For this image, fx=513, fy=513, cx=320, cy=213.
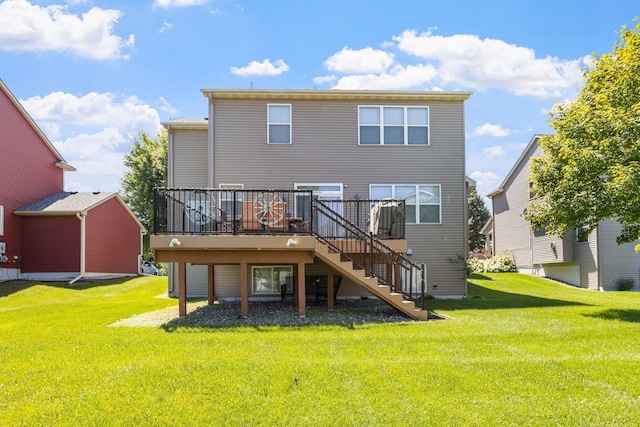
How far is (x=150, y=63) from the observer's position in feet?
56.1

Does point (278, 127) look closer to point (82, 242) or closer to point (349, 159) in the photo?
point (349, 159)

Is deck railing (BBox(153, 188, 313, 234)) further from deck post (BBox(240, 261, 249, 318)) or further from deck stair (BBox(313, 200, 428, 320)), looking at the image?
deck post (BBox(240, 261, 249, 318))

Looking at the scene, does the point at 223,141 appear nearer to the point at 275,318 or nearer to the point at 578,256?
the point at 275,318

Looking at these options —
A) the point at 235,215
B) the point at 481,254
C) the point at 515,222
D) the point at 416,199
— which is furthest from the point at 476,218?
the point at 235,215

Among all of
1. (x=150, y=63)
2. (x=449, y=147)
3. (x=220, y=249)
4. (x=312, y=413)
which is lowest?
(x=312, y=413)

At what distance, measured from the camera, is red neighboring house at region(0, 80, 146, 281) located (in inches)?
797

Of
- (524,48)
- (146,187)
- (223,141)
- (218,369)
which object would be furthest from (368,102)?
(146,187)

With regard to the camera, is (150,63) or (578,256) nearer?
(150,63)

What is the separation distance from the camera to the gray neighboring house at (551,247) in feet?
63.9

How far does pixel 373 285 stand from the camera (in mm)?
10719

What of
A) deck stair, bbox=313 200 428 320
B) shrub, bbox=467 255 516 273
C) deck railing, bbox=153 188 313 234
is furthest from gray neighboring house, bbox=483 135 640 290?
deck railing, bbox=153 188 313 234

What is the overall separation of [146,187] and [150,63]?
20.5 metres

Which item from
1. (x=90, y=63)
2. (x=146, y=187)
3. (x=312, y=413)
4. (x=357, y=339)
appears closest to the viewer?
(x=312, y=413)

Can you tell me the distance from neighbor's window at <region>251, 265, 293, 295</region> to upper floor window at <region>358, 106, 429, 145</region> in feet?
14.9
